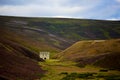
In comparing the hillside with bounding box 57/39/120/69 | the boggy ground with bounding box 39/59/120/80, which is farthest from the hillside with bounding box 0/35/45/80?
the hillside with bounding box 57/39/120/69

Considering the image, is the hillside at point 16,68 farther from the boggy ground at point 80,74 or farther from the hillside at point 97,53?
the hillside at point 97,53

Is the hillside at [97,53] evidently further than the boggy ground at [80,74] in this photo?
Yes

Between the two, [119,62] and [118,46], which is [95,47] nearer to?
[118,46]

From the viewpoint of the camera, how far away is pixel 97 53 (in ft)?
432

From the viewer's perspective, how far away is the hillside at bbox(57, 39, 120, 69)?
329 feet

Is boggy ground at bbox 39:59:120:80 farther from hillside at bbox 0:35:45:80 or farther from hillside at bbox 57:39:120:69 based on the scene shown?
hillside at bbox 57:39:120:69

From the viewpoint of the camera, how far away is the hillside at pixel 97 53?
100369 mm

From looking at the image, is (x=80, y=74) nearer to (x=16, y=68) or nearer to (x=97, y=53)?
(x=16, y=68)

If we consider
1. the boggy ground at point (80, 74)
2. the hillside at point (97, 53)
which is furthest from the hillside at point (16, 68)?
the hillside at point (97, 53)

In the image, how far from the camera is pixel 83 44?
513ft

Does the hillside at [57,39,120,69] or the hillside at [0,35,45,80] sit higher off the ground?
the hillside at [0,35,45,80]

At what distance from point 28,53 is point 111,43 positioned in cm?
4791

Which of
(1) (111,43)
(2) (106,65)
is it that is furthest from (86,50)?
(2) (106,65)

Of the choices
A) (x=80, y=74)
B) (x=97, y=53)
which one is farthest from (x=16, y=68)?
(x=97, y=53)
